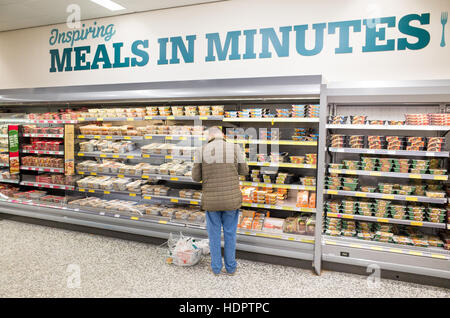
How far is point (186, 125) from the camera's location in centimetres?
463

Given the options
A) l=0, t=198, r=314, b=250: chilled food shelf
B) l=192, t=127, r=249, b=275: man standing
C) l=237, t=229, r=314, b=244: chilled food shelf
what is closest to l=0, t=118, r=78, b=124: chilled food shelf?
l=0, t=198, r=314, b=250: chilled food shelf

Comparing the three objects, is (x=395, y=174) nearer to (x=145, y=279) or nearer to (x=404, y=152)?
(x=404, y=152)

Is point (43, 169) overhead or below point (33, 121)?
below

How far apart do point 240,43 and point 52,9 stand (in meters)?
3.72

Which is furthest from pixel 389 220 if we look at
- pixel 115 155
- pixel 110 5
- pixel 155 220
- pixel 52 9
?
pixel 52 9

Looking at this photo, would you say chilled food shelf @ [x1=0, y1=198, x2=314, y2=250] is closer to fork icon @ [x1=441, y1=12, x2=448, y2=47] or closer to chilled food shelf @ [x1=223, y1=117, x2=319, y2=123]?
chilled food shelf @ [x1=223, y1=117, x2=319, y2=123]

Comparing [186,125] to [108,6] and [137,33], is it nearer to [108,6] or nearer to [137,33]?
[137,33]

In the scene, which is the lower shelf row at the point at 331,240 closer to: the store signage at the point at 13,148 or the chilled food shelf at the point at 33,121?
the chilled food shelf at the point at 33,121

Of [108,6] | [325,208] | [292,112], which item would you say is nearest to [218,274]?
[325,208]

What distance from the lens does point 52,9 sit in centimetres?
547

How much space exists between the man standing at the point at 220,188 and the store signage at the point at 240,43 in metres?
1.98

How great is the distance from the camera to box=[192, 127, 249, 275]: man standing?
3.30 metres

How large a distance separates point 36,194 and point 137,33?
365cm

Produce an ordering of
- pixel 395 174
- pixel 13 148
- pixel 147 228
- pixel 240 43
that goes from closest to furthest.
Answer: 1. pixel 395 174
2. pixel 147 228
3. pixel 240 43
4. pixel 13 148
